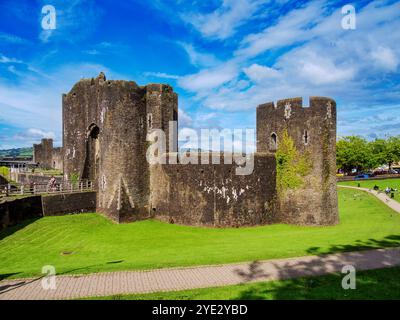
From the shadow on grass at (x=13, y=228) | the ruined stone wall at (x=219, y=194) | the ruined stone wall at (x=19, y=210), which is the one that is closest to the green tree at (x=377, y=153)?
the ruined stone wall at (x=219, y=194)

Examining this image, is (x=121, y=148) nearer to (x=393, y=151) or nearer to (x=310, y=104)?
(x=310, y=104)

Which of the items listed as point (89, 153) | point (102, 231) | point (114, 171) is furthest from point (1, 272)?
point (89, 153)

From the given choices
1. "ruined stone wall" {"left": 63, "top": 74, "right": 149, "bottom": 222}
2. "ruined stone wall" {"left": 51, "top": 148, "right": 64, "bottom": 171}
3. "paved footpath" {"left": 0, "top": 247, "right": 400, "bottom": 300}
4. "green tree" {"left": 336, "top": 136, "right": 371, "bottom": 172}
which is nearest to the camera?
"paved footpath" {"left": 0, "top": 247, "right": 400, "bottom": 300}

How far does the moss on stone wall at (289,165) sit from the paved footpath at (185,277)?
34.3ft

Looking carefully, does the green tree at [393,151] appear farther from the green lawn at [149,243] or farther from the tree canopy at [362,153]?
the green lawn at [149,243]

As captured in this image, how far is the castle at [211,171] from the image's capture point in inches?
856

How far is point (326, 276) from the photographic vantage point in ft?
32.4

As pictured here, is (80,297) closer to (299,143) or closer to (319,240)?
(319,240)

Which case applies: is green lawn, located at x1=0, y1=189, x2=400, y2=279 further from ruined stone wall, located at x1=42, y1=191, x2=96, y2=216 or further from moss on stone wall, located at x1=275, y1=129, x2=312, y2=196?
moss on stone wall, located at x1=275, y1=129, x2=312, y2=196

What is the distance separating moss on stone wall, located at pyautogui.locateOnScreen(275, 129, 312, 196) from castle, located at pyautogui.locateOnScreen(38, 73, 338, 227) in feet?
0.22

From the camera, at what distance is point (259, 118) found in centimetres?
2467

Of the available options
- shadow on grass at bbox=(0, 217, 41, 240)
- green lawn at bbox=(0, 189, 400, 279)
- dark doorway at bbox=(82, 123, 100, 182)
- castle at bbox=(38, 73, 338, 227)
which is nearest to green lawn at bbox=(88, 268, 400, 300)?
green lawn at bbox=(0, 189, 400, 279)

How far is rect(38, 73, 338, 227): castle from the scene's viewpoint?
21.8 metres

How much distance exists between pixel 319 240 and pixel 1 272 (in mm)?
14111
